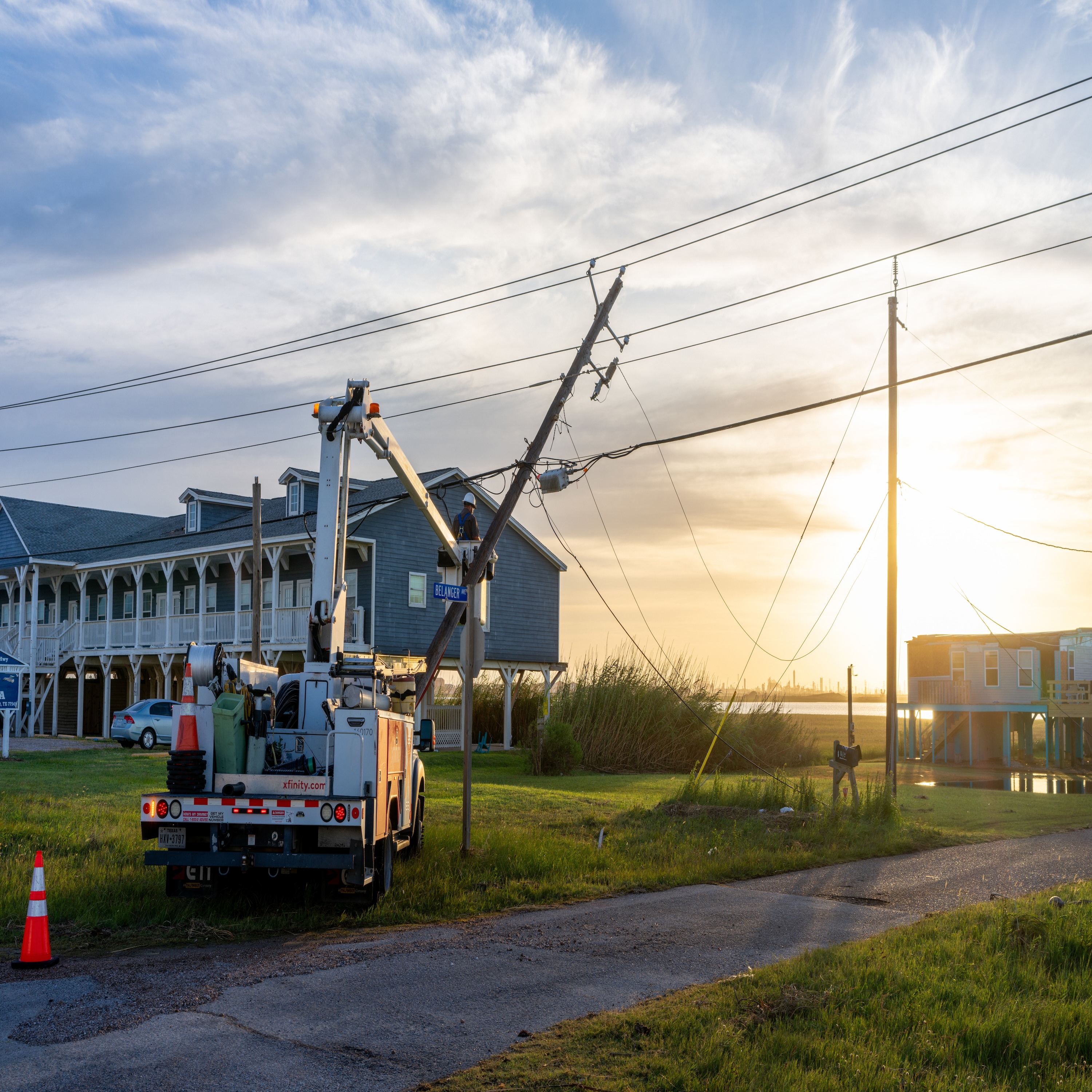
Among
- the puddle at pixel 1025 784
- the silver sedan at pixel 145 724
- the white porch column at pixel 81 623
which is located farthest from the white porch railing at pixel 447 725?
the puddle at pixel 1025 784

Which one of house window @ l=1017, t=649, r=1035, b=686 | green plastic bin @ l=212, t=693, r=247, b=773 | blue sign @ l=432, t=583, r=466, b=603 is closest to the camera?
green plastic bin @ l=212, t=693, r=247, b=773

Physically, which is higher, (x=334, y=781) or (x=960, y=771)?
(x=334, y=781)

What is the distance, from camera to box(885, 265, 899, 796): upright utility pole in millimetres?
18625

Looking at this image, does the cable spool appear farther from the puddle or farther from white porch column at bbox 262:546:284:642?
white porch column at bbox 262:546:284:642

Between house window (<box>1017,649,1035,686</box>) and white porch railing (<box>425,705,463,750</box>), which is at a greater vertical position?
house window (<box>1017,649,1035,686</box>)

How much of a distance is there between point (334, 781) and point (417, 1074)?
373cm

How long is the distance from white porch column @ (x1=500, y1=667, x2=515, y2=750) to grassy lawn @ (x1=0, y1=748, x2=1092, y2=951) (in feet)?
46.5

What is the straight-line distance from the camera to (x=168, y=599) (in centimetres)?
3500

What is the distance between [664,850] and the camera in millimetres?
13125

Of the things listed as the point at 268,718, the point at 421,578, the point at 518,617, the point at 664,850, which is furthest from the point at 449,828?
the point at 518,617

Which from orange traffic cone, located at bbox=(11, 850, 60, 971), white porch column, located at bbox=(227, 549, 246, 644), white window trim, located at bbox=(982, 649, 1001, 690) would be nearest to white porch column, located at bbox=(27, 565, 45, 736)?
white porch column, located at bbox=(227, 549, 246, 644)

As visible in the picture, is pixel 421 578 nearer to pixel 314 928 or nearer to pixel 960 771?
pixel 960 771

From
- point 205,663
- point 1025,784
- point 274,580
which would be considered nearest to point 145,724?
point 274,580

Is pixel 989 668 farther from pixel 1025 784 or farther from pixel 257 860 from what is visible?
pixel 257 860
